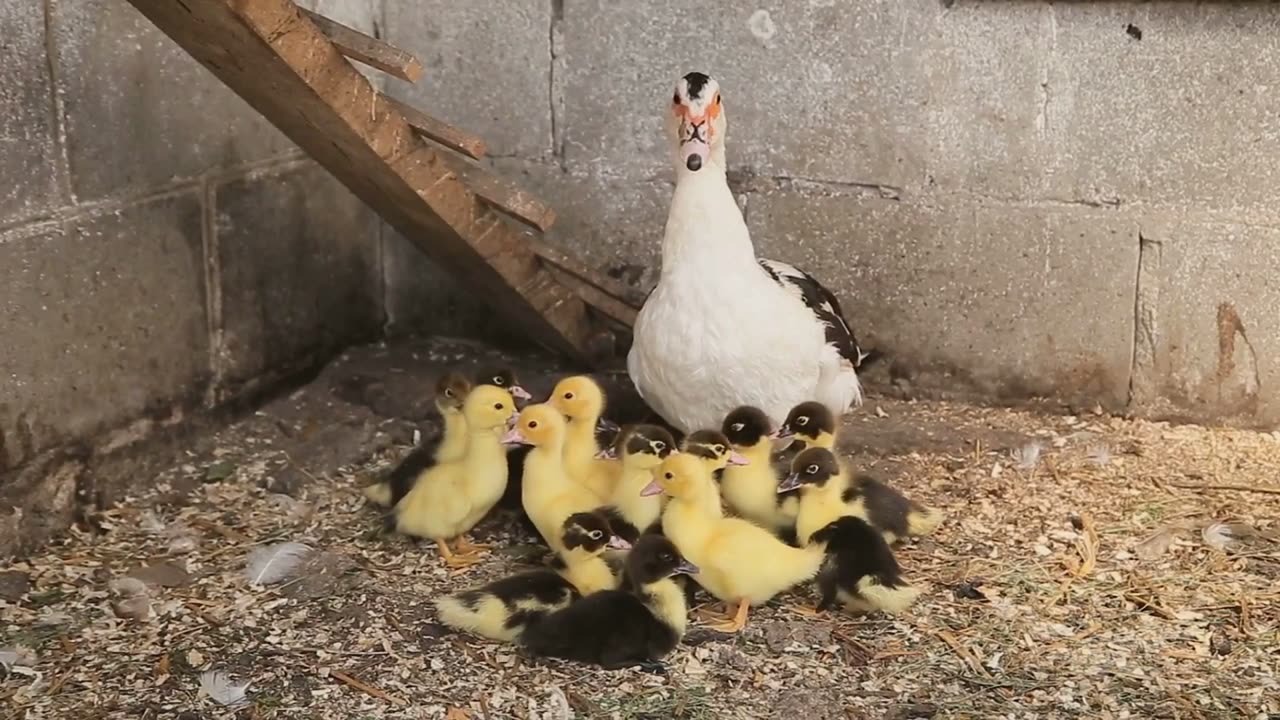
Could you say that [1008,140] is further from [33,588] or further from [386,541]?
[33,588]

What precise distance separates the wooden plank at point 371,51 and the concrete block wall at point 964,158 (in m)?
1.30

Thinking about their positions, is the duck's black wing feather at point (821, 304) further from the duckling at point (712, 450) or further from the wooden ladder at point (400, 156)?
the duckling at point (712, 450)

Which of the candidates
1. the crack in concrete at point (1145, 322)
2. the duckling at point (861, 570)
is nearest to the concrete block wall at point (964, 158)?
the crack in concrete at point (1145, 322)

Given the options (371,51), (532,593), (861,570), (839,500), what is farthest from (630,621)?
(371,51)

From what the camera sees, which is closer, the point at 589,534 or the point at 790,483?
the point at 589,534

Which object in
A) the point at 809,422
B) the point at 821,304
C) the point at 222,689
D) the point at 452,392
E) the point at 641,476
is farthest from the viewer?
the point at 821,304

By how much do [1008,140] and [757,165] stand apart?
0.77 metres

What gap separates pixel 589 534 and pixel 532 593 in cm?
18

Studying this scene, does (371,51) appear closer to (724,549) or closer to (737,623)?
(724,549)

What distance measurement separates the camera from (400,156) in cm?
339

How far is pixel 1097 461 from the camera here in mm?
3924

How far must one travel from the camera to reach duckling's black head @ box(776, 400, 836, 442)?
11.0 feet

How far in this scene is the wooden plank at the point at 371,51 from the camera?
10.0ft

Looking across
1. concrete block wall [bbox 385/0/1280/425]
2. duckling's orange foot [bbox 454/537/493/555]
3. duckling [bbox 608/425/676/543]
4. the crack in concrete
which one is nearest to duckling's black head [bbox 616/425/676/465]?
duckling [bbox 608/425/676/543]
